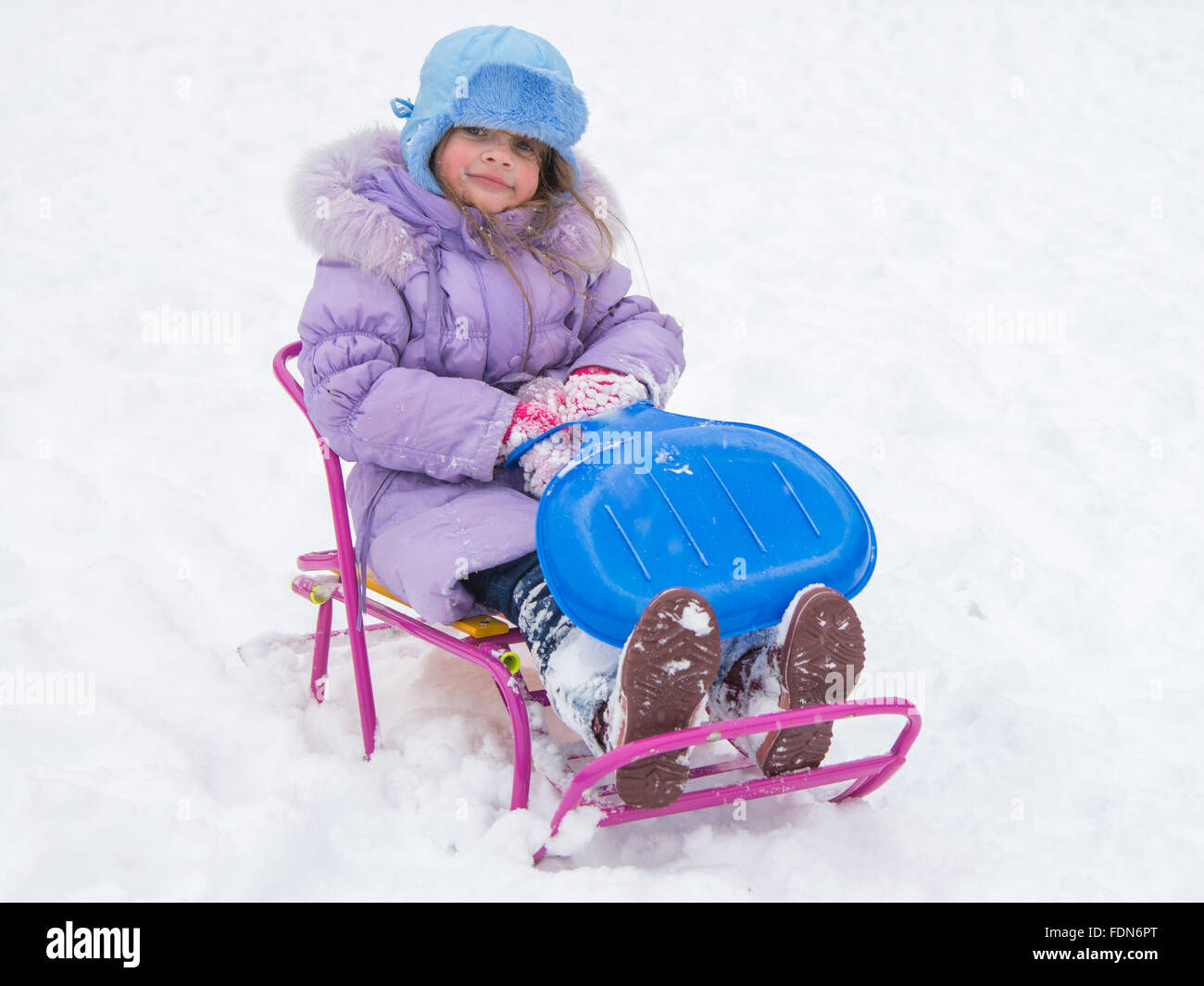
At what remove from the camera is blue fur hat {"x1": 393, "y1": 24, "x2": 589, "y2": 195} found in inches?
85.3

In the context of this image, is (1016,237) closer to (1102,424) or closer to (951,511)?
(1102,424)

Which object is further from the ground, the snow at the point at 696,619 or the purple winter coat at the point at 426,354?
the purple winter coat at the point at 426,354

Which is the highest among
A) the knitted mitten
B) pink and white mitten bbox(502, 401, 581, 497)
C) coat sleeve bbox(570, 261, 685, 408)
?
coat sleeve bbox(570, 261, 685, 408)

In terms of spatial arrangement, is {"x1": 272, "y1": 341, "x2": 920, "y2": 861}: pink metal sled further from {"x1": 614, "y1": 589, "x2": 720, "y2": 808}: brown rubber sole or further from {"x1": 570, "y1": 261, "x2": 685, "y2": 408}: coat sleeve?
{"x1": 570, "y1": 261, "x2": 685, "y2": 408}: coat sleeve

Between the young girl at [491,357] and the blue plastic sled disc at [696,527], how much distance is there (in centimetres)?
10

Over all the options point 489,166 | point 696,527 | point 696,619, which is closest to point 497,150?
point 489,166

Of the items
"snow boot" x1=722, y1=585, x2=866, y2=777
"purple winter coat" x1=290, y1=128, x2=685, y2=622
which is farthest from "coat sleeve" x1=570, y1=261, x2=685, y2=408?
"snow boot" x1=722, y1=585, x2=866, y2=777

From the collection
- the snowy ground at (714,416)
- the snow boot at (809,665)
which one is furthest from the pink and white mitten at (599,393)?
the snowy ground at (714,416)

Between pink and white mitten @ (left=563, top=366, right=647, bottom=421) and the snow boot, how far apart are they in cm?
59

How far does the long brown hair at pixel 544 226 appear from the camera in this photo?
2312mm

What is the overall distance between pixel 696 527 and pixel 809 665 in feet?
0.96

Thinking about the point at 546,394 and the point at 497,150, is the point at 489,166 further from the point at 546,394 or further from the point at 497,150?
the point at 546,394

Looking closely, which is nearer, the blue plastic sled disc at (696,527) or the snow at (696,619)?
the snow at (696,619)

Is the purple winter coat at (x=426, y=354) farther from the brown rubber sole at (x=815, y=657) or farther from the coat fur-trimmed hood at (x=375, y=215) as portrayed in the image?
the brown rubber sole at (x=815, y=657)
